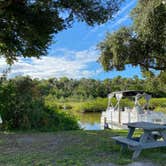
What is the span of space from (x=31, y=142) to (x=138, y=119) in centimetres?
999

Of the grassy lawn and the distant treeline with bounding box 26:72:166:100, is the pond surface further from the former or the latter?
the distant treeline with bounding box 26:72:166:100

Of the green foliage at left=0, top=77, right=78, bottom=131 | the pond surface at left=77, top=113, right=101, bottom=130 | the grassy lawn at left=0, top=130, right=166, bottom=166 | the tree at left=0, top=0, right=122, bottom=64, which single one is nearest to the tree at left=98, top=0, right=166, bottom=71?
the pond surface at left=77, top=113, right=101, bottom=130

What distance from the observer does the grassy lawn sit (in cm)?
489

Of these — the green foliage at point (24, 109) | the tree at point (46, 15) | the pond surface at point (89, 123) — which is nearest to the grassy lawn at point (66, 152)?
the green foliage at point (24, 109)

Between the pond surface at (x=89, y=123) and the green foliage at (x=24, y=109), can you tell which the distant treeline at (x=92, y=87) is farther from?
the green foliage at (x=24, y=109)

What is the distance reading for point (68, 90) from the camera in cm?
4003

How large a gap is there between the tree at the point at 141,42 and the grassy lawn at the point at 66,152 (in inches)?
383

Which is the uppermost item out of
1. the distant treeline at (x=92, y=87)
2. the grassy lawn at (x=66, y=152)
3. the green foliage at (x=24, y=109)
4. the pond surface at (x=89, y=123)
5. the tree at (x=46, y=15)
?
the tree at (x=46, y=15)

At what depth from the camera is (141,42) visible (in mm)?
18234

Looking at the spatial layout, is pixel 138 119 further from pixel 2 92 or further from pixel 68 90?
pixel 68 90

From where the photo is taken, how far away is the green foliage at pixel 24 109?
32.9ft

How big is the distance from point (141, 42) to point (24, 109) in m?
10.3

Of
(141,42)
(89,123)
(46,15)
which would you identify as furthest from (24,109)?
(89,123)

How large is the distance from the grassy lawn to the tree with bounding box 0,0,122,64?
3.80m
